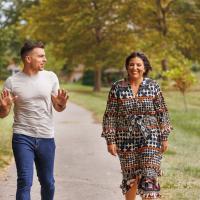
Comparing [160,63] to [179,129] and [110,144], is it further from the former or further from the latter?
[110,144]

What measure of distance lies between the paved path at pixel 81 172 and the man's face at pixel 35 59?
2.48 meters

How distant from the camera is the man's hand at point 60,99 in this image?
5.84 m

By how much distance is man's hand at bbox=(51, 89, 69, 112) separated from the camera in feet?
19.2

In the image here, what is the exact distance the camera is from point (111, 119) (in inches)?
245

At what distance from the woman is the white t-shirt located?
0.70 metres

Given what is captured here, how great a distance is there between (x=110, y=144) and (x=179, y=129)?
1301 cm

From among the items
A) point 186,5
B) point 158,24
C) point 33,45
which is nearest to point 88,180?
point 33,45

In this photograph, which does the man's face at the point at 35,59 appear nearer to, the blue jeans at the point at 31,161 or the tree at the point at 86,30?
the blue jeans at the point at 31,161

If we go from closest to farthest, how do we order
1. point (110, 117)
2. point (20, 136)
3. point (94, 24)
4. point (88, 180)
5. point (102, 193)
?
point (20, 136) → point (110, 117) → point (102, 193) → point (88, 180) → point (94, 24)

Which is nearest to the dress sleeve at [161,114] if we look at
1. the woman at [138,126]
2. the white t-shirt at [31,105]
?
the woman at [138,126]

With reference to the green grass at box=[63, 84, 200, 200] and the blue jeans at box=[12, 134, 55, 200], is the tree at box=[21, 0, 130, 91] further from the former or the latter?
the blue jeans at box=[12, 134, 55, 200]

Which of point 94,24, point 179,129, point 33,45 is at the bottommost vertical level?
point 179,129

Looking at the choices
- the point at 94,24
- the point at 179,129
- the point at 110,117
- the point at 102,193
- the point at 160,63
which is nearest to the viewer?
the point at 110,117

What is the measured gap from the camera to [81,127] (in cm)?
1919
